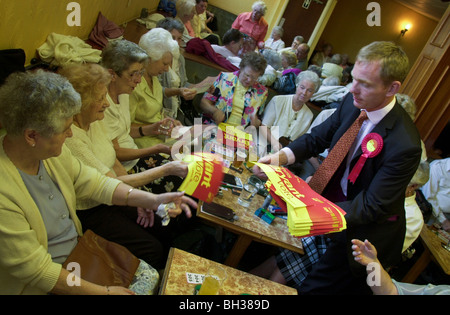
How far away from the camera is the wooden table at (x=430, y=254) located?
2.82 m

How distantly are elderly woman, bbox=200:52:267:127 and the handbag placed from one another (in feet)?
6.79

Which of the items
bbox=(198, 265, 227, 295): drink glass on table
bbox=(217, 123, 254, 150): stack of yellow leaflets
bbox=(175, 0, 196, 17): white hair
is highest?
bbox=(175, 0, 196, 17): white hair

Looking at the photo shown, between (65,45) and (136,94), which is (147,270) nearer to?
(136,94)

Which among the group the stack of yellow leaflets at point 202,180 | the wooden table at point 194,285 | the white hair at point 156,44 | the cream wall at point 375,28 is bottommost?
the wooden table at point 194,285

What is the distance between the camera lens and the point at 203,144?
2.88 meters

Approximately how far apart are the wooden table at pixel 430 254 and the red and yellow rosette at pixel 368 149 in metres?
1.52

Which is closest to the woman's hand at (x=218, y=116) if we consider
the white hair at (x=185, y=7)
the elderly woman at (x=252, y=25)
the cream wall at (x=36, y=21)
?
the cream wall at (x=36, y=21)

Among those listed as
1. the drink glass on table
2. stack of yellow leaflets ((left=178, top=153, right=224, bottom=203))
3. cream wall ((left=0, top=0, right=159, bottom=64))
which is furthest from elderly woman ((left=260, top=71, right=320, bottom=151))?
the drink glass on table

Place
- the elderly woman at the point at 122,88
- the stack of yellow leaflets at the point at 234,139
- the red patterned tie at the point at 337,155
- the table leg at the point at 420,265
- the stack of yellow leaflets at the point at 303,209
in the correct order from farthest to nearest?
1. the table leg at the point at 420,265
2. the stack of yellow leaflets at the point at 234,139
3. the elderly woman at the point at 122,88
4. the red patterned tie at the point at 337,155
5. the stack of yellow leaflets at the point at 303,209

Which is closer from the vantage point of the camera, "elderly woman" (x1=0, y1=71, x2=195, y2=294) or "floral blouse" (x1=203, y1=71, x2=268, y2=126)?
"elderly woman" (x1=0, y1=71, x2=195, y2=294)

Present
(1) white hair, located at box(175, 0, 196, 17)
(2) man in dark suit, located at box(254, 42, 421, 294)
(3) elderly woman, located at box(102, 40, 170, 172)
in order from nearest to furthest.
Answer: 1. (2) man in dark suit, located at box(254, 42, 421, 294)
2. (3) elderly woman, located at box(102, 40, 170, 172)
3. (1) white hair, located at box(175, 0, 196, 17)

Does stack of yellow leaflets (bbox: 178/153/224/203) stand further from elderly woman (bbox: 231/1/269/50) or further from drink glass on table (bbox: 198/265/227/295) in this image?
elderly woman (bbox: 231/1/269/50)

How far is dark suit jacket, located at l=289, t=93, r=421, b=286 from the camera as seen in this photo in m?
1.83

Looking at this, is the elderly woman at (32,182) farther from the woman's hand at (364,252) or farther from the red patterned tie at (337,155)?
the red patterned tie at (337,155)
